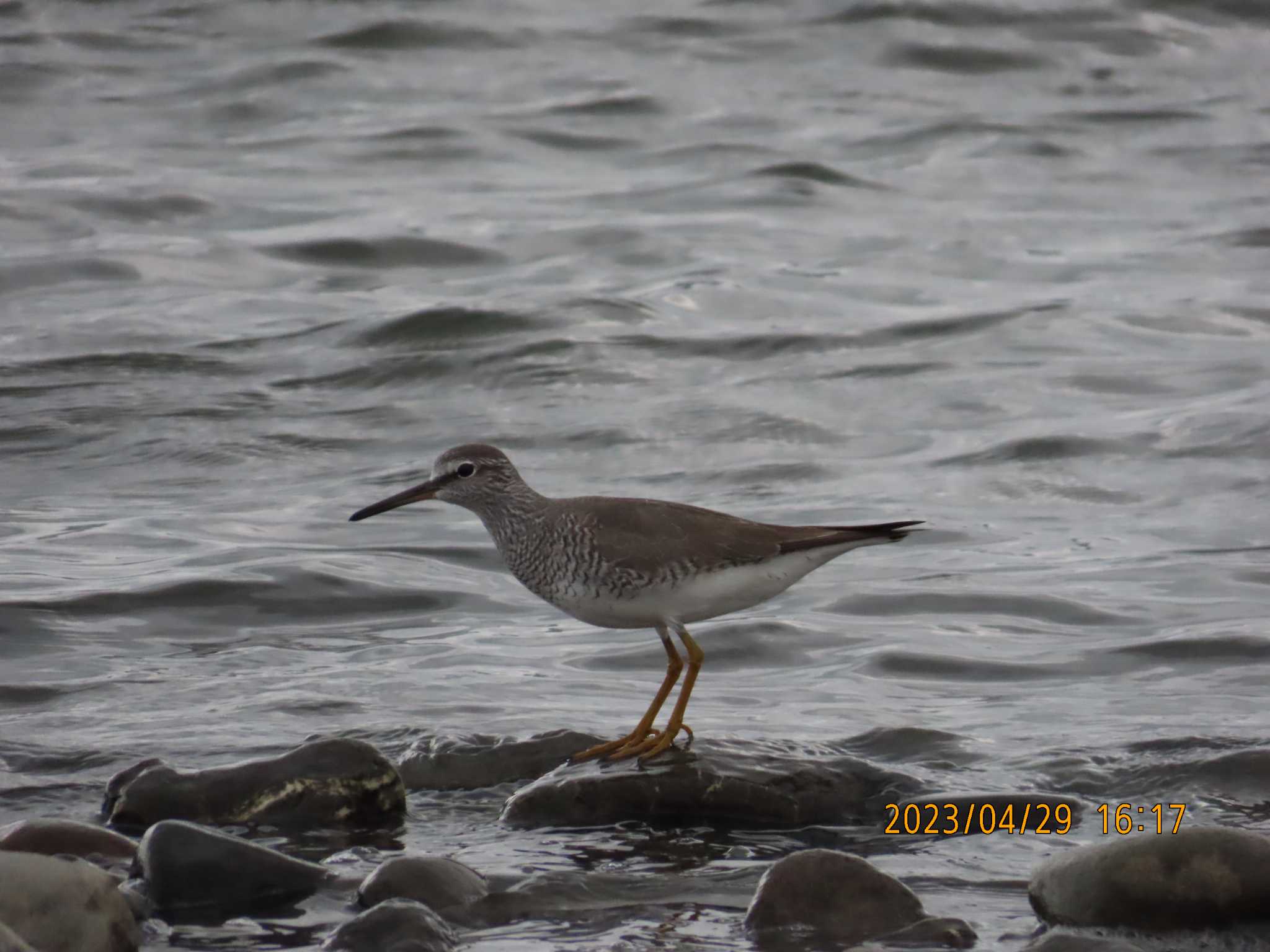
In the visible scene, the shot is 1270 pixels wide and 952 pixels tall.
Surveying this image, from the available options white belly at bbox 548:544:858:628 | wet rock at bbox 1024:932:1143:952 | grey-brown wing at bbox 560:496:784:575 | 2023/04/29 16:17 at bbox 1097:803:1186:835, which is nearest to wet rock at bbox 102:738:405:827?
white belly at bbox 548:544:858:628

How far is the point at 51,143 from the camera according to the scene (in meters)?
22.0

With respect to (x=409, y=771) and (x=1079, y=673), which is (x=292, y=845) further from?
(x=1079, y=673)

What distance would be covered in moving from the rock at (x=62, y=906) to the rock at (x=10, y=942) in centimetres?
32

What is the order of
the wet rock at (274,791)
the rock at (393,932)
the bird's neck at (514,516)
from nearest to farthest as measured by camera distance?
the rock at (393,932) < the wet rock at (274,791) < the bird's neck at (514,516)

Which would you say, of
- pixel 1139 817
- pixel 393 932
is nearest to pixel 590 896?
pixel 393 932

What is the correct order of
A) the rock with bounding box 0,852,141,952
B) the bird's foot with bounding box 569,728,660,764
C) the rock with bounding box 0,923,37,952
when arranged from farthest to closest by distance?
the bird's foot with bounding box 569,728,660,764 → the rock with bounding box 0,852,141,952 → the rock with bounding box 0,923,37,952

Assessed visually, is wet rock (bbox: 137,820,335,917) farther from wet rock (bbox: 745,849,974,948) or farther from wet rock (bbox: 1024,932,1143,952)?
wet rock (bbox: 1024,932,1143,952)

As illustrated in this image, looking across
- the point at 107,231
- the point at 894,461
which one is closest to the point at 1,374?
the point at 107,231

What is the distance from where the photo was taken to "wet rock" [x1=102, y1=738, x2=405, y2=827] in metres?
6.61

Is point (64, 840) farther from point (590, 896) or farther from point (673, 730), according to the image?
point (673, 730)

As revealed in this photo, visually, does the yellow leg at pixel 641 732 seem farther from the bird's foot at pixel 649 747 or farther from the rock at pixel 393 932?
the rock at pixel 393 932

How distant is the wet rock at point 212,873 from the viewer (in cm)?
579

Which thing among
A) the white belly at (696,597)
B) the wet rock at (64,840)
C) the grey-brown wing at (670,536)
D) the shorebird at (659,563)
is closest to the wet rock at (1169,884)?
the shorebird at (659,563)

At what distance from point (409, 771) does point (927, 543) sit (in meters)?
5.13
